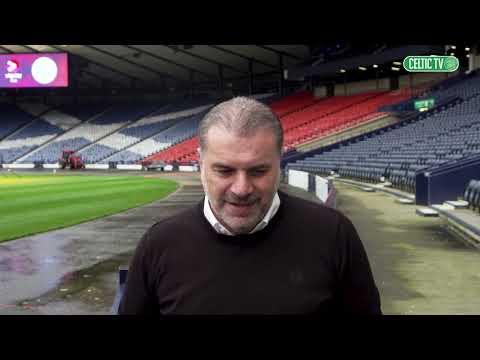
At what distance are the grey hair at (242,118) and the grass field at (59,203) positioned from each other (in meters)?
14.3

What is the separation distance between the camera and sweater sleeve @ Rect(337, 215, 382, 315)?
8.61 feet

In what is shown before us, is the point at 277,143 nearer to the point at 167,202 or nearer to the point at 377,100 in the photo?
the point at 167,202

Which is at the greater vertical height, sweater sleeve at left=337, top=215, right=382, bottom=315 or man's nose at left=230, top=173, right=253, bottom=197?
man's nose at left=230, top=173, right=253, bottom=197

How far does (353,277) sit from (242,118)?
0.83m

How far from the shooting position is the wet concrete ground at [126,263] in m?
8.91

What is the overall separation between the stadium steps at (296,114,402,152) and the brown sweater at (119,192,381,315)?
1699 inches

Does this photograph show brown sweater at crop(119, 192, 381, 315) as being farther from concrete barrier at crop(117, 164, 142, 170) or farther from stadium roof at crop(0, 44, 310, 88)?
concrete barrier at crop(117, 164, 142, 170)

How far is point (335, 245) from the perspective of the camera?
8.55ft

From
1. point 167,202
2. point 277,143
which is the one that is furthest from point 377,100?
point 277,143

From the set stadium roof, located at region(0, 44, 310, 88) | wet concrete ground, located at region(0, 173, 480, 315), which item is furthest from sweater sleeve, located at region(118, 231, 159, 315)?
stadium roof, located at region(0, 44, 310, 88)

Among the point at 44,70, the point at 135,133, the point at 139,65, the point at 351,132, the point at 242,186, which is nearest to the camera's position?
the point at 242,186

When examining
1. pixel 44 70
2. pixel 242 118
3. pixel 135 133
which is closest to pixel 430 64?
pixel 242 118

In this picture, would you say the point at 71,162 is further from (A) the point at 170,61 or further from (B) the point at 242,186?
(B) the point at 242,186

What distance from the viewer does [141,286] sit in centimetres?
270
